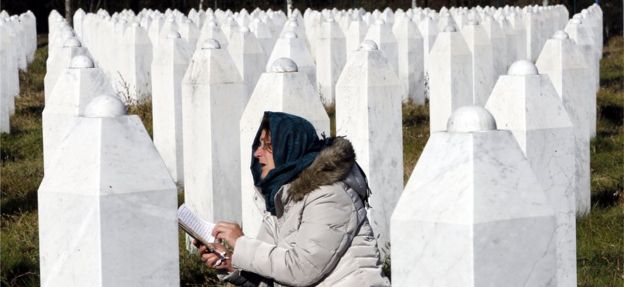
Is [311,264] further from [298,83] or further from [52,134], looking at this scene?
[52,134]

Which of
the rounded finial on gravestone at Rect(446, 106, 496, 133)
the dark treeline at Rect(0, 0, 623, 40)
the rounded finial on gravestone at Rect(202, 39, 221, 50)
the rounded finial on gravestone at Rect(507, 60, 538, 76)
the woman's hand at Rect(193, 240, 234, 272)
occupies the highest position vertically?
the dark treeline at Rect(0, 0, 623, 40)

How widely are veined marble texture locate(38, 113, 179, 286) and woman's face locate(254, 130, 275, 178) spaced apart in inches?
38.4

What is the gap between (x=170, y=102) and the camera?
8.88 m

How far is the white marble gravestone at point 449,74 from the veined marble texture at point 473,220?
6.81 m

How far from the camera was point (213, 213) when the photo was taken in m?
6.98

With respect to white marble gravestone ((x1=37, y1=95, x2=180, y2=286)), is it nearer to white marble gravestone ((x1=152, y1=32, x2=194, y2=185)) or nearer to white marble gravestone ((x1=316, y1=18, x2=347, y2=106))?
white marble gravestone ((x1=152, y1=32, x2=194, y2=185))

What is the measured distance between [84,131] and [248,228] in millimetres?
2864

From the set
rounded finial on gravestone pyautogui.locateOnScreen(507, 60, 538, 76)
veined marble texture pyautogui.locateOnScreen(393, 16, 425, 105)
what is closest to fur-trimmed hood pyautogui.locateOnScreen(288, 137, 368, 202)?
rounded finial on gravestone pyautogui.locateOnScreen(507, 60, 538, 76)

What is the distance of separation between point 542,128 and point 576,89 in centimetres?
309

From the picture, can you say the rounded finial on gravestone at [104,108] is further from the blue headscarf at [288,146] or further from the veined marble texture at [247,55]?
the veined marble texture at [247,55]

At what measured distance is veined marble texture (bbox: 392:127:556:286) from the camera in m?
3.17

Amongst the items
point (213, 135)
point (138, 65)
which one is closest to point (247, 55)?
point (138, 65)

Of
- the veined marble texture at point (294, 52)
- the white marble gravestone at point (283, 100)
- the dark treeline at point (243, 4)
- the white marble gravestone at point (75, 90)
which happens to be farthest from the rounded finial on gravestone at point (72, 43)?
the dark treeline at point (243, 4)

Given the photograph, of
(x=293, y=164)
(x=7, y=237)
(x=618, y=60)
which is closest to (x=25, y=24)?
(x=618, y=60)
